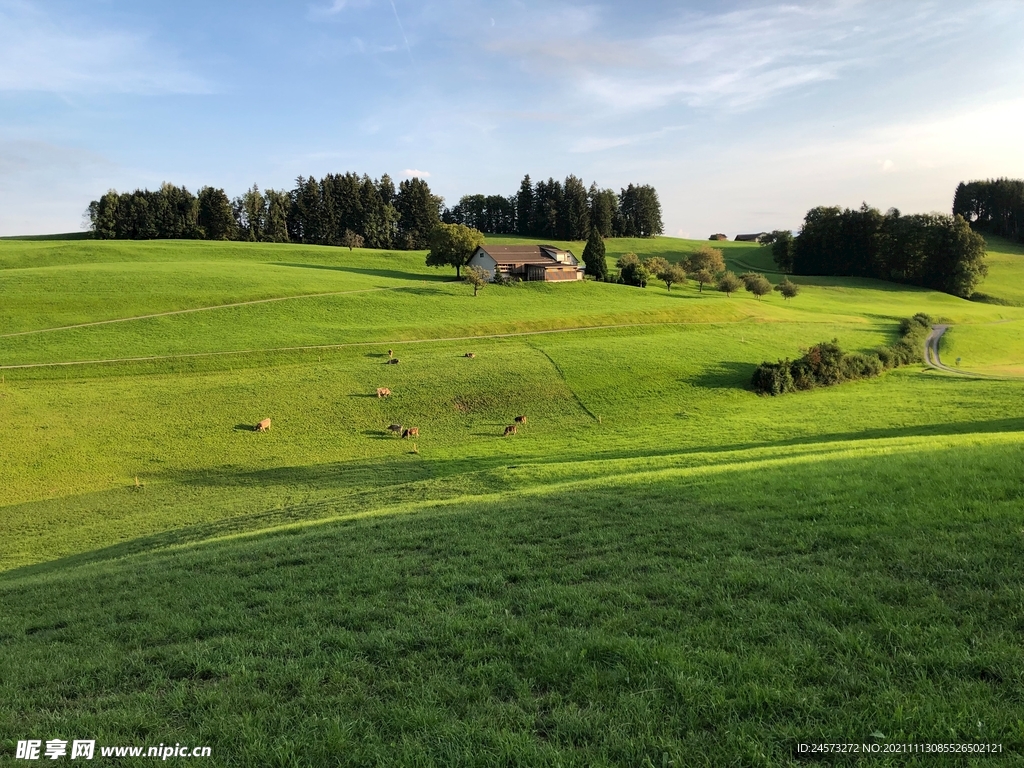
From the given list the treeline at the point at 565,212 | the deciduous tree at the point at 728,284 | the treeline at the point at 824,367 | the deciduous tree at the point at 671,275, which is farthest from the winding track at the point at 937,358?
the treeline at the point at 565,212

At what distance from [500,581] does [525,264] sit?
77.7 metres

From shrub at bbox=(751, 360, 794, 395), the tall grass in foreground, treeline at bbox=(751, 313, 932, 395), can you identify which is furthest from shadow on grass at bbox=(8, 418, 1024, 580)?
treeline at bbox=(751, 313, 932, 395)

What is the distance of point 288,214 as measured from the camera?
12912cm

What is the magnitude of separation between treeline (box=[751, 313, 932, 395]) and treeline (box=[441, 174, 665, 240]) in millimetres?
99187

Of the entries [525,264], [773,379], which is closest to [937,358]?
[773,379]

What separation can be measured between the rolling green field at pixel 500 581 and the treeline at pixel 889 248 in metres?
80.1

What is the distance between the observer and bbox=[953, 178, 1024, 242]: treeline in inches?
5482

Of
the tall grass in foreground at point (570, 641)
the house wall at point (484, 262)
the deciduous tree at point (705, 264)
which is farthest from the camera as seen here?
the deciduous tree at point (705, 264)

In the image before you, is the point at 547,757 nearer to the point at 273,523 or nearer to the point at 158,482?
the point at 273,523

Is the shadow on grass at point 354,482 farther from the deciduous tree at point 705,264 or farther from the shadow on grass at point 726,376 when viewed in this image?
the deciduous tree at point 705,264

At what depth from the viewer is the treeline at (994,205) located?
13925 centimetres

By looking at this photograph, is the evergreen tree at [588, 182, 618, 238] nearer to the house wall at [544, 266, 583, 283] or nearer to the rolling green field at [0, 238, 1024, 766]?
the house wall at [544, 266, 583, 283]

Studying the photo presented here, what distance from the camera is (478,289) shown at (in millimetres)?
71062

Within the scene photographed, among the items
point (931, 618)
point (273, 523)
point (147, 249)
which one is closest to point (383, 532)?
point (273, 523)
